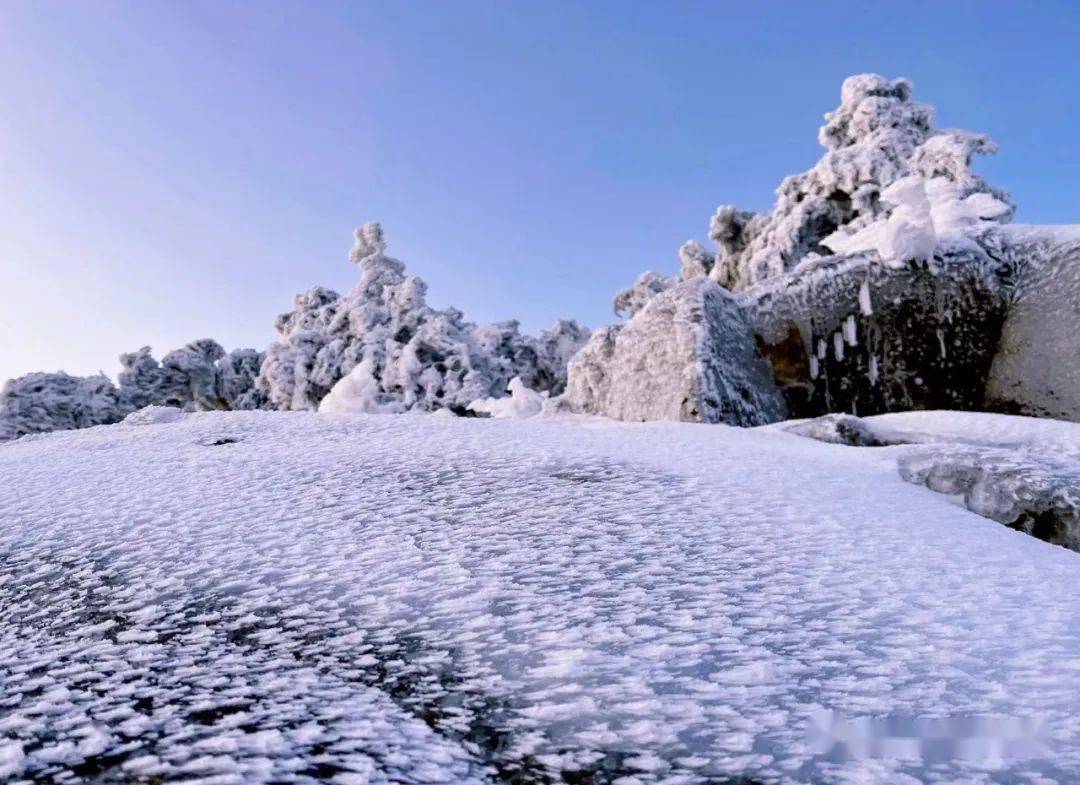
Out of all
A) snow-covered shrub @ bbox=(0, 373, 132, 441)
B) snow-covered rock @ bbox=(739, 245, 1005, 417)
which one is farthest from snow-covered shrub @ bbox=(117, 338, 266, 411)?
snow-covered rock @ bbox=(739, 245, 1005, 417)

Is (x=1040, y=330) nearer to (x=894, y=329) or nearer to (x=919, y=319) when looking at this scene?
(x=919, y=319)

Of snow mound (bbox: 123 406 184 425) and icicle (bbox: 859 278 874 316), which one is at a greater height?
icicle (bbox: 859 278 874 316)

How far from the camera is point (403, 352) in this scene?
2489cm

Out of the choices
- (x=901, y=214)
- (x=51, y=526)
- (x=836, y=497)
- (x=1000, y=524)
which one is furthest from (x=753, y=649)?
(x=901, y=214)

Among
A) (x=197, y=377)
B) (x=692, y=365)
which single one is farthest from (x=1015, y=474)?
(x=197, y=377)

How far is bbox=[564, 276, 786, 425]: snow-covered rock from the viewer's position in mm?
6957

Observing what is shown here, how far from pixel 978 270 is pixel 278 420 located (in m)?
8.12

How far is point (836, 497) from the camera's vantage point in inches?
113

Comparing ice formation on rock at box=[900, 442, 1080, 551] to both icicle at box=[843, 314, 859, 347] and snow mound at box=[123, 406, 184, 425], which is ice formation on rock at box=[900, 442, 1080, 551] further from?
snow mound at box=[123, 406, 184, 425]

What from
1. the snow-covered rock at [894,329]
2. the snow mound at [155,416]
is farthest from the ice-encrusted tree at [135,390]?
the snow-covered rock at [894,329]

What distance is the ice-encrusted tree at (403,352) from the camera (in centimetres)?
2396

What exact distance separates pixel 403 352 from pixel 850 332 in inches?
750

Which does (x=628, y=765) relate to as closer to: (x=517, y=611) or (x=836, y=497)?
(x=517, y=611)

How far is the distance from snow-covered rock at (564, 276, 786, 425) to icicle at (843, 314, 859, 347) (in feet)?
3.77
